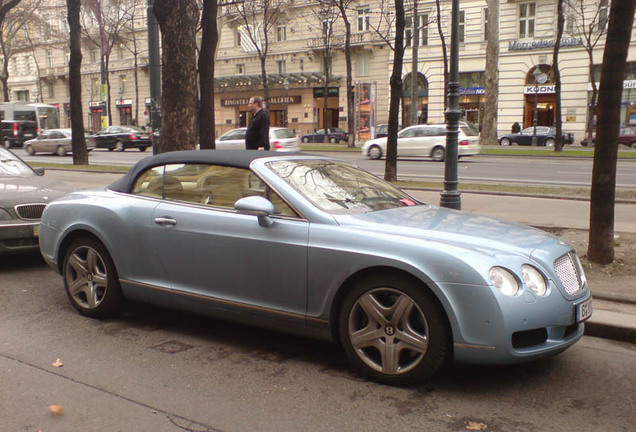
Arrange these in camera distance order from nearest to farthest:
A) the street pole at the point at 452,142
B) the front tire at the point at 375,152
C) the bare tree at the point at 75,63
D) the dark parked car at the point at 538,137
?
the street pole at the point at 452,142 → the bare tree at the point at 75,63 → the front tire at the point at 375,152 → the dark parked car at the point at 538,137

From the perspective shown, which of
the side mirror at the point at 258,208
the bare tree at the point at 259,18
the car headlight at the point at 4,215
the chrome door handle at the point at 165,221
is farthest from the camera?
the bare tree at the point at 259,18

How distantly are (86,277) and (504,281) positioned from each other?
344 centimetres

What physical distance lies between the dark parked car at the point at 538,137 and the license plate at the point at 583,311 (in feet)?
117

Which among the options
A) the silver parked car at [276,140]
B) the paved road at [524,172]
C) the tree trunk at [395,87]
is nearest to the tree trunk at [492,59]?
the paved road at [524,172]

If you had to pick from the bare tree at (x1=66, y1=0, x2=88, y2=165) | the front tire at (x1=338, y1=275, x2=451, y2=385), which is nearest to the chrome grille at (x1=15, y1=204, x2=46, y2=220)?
the front tire at (x1=338, y1=275, x2=451, y2=385)

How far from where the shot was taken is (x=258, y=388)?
382cm

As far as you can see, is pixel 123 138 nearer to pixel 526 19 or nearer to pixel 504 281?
pixel 526 19

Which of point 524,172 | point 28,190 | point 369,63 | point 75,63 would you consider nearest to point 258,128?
point 28,190

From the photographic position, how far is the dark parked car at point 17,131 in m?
43.2

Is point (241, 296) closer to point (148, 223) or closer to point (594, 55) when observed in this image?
point (148, 223)

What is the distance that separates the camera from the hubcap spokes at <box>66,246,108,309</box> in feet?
17.0

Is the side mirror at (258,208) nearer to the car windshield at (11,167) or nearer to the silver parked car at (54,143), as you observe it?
the car windshield at (11,167)

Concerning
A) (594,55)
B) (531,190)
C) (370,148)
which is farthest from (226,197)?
(594,55)

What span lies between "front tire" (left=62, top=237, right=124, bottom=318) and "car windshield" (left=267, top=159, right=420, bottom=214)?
5.46ft
